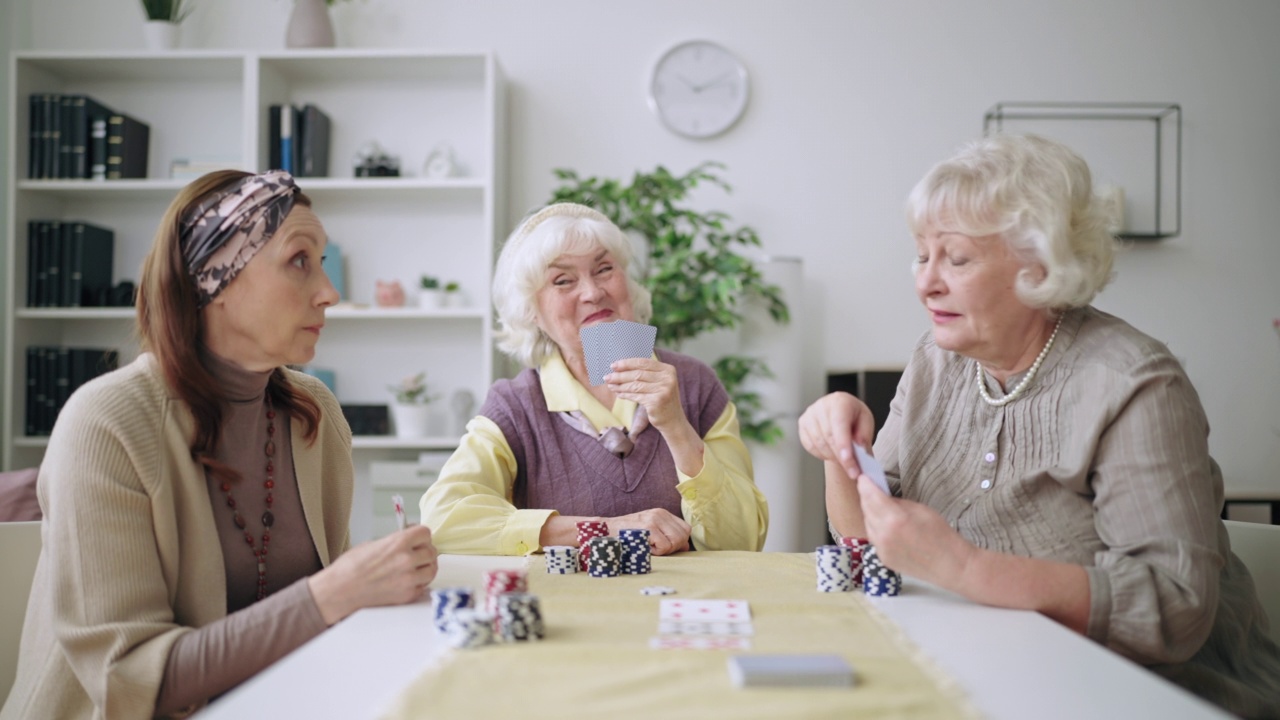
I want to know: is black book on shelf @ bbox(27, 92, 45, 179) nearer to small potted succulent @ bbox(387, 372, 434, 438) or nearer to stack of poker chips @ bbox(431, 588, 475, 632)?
small potted succulent @ bbox(387, 372, 434, 438)

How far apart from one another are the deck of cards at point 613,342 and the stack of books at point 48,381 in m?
3.04

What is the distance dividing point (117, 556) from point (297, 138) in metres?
3.40

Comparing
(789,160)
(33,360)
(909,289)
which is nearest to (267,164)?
(33,360)

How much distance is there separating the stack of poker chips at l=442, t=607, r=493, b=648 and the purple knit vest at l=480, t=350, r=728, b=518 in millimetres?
1006

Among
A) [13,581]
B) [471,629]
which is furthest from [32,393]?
[471,629]

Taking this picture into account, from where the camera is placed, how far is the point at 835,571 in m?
1.48

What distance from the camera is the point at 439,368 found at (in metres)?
4.62

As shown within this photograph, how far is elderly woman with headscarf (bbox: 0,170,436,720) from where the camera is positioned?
4.32 ft

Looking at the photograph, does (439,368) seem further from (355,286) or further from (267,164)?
(267,164)

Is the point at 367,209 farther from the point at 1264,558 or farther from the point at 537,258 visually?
the point at 1264,558

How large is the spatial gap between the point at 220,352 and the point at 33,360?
3354 mm

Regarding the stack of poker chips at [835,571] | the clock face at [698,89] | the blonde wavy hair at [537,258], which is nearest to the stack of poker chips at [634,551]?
the stack of poker chips at [835,571]

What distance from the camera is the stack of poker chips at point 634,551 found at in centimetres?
163

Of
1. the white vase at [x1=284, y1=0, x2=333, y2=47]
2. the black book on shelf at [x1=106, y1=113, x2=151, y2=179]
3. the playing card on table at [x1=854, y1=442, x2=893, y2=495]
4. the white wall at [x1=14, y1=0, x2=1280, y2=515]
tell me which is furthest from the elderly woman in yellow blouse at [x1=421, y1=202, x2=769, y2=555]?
the black book on shelf at [x1=106, y1=113, x2=151, y2=179]
